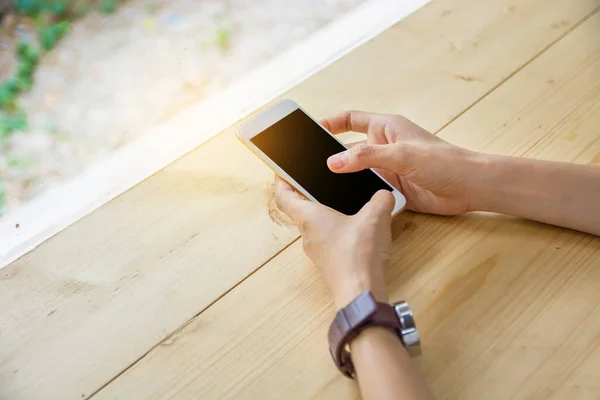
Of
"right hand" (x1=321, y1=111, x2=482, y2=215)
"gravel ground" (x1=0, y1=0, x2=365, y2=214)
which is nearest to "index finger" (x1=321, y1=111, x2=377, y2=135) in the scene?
"right hand" (x1=321, y1=111, x2=482, y2=215)

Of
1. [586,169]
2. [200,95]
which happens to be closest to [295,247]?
[586,169]

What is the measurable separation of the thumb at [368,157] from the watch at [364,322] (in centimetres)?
15

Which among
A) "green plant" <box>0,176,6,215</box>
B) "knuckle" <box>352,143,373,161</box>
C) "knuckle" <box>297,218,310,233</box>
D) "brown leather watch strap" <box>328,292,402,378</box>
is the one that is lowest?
"green plant" <box>0,176,6,215</box>

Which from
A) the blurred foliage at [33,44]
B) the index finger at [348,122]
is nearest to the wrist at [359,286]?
the index finger at [348,122]

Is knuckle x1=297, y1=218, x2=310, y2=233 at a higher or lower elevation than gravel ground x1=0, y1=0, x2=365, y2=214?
higher

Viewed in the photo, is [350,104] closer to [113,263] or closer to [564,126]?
[564,126]

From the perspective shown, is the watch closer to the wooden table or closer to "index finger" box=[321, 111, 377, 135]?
the wooden table

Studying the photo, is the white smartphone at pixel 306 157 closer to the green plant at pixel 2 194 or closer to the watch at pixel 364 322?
the watch at pixel 364 322

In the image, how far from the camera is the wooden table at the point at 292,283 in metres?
0.60

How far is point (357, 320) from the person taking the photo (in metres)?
0.55

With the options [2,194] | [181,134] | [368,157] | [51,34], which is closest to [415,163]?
[368,157]

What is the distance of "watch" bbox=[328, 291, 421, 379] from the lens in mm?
545

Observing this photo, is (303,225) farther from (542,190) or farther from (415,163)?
(542,190)

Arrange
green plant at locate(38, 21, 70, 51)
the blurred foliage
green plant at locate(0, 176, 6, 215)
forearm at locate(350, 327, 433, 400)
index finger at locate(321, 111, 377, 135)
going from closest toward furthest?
forearm at locate(350, 327, 433, 400), index finger at locate(321, 111, 377, 135), green plant at locate(0, 176, 6, 215), the blurred foliage, green plant at locate(38, 21, 70, 51)
